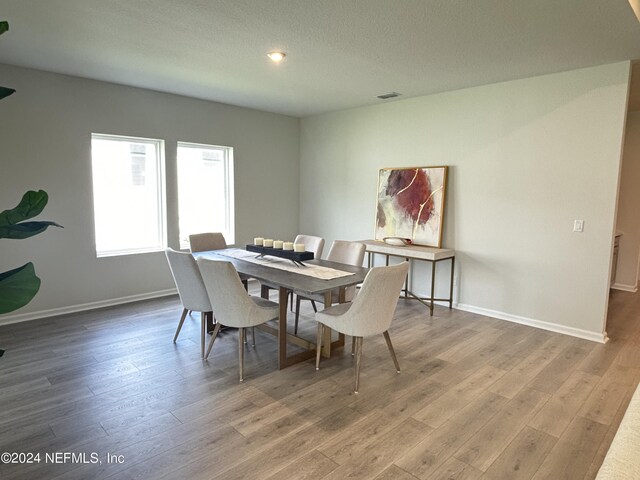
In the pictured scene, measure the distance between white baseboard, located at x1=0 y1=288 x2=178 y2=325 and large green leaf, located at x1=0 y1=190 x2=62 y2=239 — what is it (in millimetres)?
3505

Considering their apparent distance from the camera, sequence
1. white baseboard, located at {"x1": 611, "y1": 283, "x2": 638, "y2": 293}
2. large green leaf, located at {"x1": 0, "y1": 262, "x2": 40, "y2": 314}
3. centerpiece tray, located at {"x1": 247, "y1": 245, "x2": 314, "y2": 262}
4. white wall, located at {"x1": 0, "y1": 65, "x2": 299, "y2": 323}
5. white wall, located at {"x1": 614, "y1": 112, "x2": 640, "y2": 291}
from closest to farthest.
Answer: large green leaf, located at {"x1": 0, "y1": 262, "x2": 40, "y2": 314} < centerpiece tray, located at {"x1": 247, "y1": 245, "x2": 314, "y2": 262} < white wall, located at {"x1": 0, "y1": 65, "x2": 299, "y2": 323} < white wall, located at {"x1": 614, "y1": 112, "x2": 640, "y2": 291} < white baseboard, located at {"x1": 611, "y1": 283, "x2": 638, "y2": 293}

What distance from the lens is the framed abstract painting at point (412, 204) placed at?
4891 millimetres

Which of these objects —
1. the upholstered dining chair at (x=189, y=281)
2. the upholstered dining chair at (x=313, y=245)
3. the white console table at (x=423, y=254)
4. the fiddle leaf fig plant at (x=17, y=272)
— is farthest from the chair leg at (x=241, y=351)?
the white console table at (x=423, y=254)

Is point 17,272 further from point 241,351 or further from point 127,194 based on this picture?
point 127,194

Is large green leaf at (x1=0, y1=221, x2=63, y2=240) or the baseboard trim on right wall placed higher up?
large green leaf at (x1=0, y1=221, x2=63, y2=240)

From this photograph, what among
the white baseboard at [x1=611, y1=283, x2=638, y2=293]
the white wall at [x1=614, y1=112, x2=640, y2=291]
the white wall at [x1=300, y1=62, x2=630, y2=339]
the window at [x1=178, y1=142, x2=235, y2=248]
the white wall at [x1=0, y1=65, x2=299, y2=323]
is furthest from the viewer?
the white baseboard at [x1=611, y1=283, x2=638, y2=293]

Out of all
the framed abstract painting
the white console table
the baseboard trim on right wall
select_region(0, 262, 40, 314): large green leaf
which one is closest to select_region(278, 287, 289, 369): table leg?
the white console table

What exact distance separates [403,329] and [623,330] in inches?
91.7

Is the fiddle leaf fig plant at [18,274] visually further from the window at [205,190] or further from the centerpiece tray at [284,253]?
the window at [205,190]

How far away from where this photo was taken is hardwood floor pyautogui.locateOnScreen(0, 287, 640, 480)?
6.85 feet

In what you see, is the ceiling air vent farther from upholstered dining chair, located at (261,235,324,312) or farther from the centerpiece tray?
the centerpiece tray

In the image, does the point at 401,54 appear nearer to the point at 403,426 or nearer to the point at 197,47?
the point at 197,47

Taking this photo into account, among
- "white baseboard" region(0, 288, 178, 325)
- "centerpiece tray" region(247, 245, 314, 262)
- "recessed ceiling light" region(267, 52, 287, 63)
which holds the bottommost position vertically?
"white baseboard" region(0, 288, 178, 325)

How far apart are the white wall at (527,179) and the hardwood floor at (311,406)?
21.7 inches
